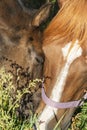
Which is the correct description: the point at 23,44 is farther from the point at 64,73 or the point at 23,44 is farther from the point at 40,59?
the point at 64,73

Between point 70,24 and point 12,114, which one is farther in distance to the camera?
point 12,114

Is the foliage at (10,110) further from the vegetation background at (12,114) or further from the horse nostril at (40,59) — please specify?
the horse nostril at (40,59)

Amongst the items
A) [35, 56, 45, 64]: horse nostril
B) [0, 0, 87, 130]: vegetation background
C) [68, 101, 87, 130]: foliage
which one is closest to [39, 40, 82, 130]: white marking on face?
[0, 0, 87, 130]: vegetation background

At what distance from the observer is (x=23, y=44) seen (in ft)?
15.9

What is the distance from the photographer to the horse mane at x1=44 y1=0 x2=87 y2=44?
12.7 ft

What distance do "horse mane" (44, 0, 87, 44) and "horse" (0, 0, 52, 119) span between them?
2.36 feet

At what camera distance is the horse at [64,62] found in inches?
151

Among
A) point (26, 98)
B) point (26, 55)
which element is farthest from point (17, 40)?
point (26, 98)

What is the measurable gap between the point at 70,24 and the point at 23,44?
103cm

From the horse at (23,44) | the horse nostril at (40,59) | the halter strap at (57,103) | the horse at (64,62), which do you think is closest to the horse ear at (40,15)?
the horse at (23,44)

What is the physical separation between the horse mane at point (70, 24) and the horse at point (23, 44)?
0.72 m

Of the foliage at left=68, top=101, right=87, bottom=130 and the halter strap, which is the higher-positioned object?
the halter strap

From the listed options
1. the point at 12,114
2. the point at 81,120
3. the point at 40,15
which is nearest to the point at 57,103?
the point at 12,114

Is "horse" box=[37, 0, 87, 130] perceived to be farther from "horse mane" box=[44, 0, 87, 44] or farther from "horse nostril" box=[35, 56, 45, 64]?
"horse nostril" box=[35, 56, 45, 64]
